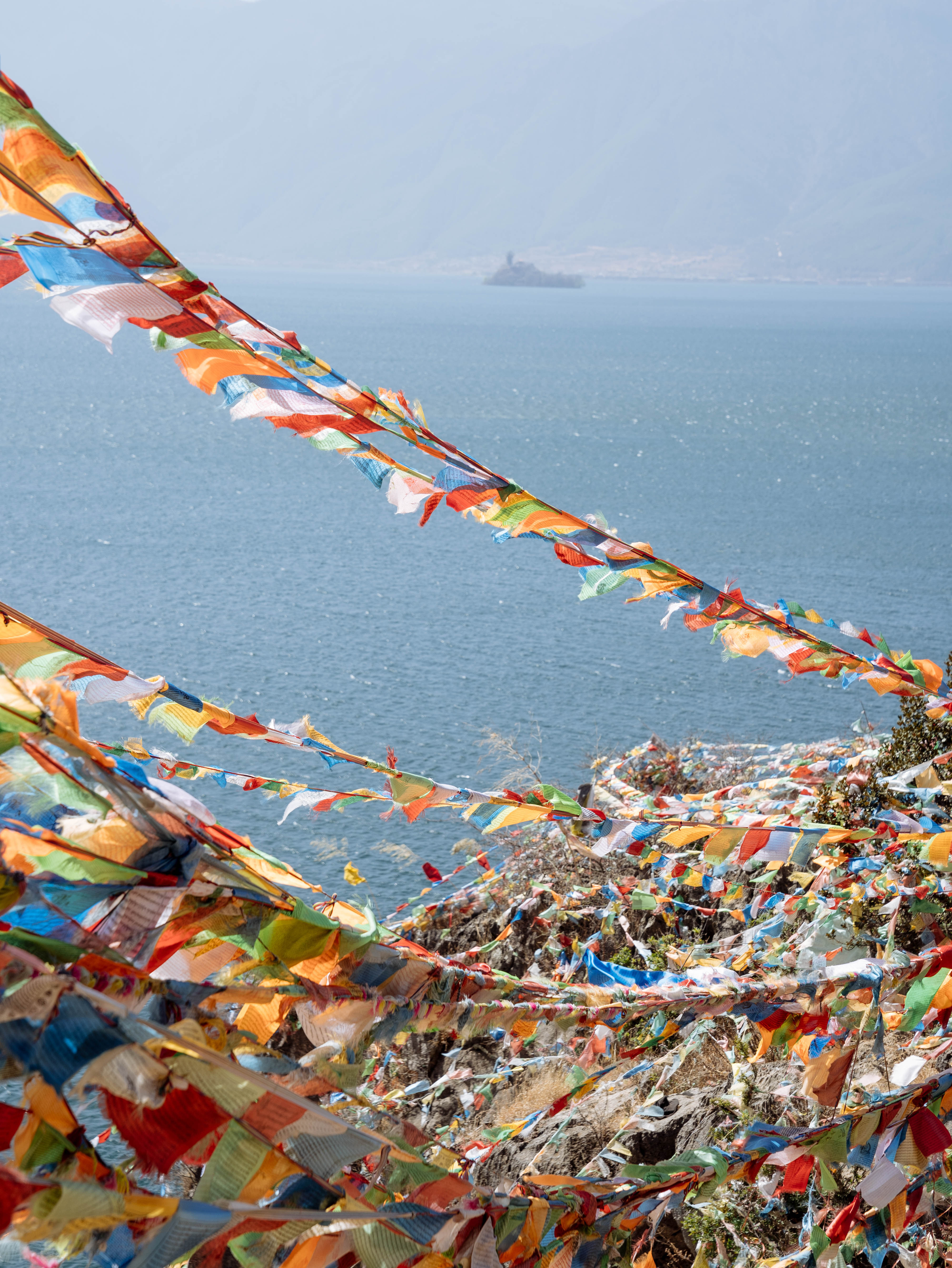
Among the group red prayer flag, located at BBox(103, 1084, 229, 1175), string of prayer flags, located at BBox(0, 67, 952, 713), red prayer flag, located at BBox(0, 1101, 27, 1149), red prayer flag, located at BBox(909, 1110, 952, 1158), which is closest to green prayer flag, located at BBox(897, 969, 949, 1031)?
red prayer flag, located at BBox(909, 1110, 952, 1158)

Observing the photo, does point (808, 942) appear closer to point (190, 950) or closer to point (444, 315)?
point (190, 950)

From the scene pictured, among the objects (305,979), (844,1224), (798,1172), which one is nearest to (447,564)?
(844,1224)

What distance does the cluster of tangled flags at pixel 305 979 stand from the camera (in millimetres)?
1397

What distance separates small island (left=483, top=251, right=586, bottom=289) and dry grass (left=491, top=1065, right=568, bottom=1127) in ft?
540

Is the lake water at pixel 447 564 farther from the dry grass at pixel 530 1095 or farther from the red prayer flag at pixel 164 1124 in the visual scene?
the dry grass at pixel 530 1095

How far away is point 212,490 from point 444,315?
78958mm

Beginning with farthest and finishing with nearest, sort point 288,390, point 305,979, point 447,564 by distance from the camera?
point 447,564 → point 288,390 → point 305,979

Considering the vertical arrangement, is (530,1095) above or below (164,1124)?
below

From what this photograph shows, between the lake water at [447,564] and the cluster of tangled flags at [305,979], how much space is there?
1.99ft

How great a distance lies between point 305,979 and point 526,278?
171503 mm

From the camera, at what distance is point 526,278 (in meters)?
165

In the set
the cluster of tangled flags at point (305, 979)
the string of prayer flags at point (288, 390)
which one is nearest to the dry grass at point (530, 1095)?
the cluster of tangled flags at point (305, 979)

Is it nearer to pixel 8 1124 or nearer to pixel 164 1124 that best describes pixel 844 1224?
pixel 164 1124

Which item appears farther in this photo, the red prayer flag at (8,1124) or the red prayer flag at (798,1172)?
the red prayer flag at (798,1172)
